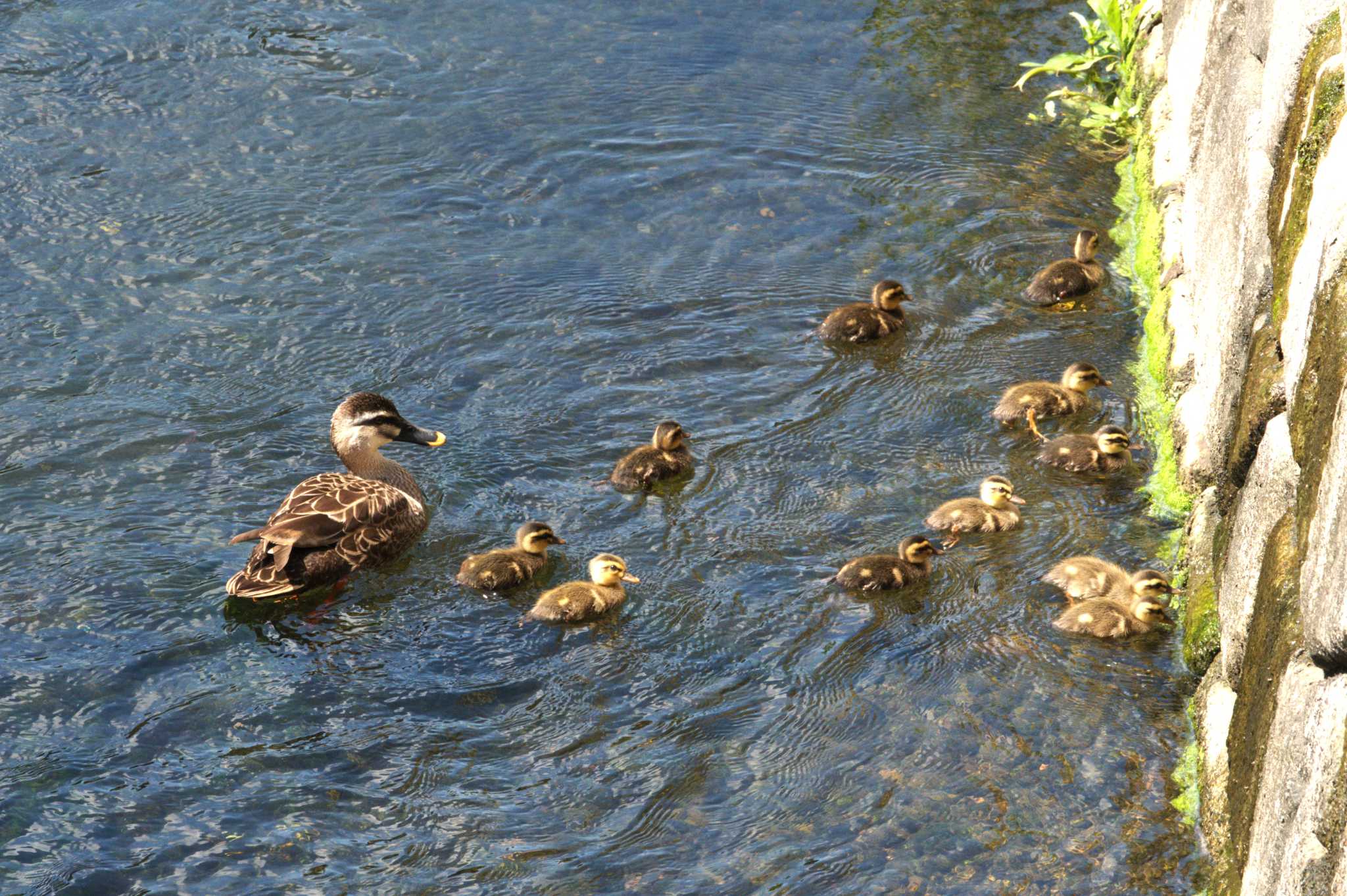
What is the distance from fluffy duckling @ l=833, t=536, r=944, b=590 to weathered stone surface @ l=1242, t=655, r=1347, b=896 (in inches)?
98.1

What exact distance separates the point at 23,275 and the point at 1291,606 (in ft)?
25.7

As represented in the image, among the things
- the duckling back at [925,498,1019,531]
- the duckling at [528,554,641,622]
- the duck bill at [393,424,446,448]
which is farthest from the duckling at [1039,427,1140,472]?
the duck bill at [393,424,446,448]

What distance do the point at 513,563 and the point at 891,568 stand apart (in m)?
1.79

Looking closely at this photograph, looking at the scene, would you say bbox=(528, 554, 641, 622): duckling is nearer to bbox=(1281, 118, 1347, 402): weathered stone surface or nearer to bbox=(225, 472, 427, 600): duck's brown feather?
bbox=(225, 472, 427, 600): duck's brown feather

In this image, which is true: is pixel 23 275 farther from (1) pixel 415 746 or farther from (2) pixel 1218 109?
(2) pixel 1218 109

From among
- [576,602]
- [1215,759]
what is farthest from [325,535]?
[1215,759]

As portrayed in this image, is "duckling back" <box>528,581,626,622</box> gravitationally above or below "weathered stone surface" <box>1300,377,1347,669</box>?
below

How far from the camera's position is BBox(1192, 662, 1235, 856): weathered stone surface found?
5.22 meters

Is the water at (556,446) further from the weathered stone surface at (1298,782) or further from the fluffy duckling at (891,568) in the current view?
the weathered stone surface at (1298,782)

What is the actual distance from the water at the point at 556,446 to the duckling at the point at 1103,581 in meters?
0.23

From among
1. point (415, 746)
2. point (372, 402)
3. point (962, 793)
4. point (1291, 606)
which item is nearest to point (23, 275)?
point (372, 402)

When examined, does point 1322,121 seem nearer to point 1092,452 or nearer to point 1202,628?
point 1202,628

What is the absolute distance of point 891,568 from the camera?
6.91 meters

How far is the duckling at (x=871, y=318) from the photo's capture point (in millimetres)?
8961
